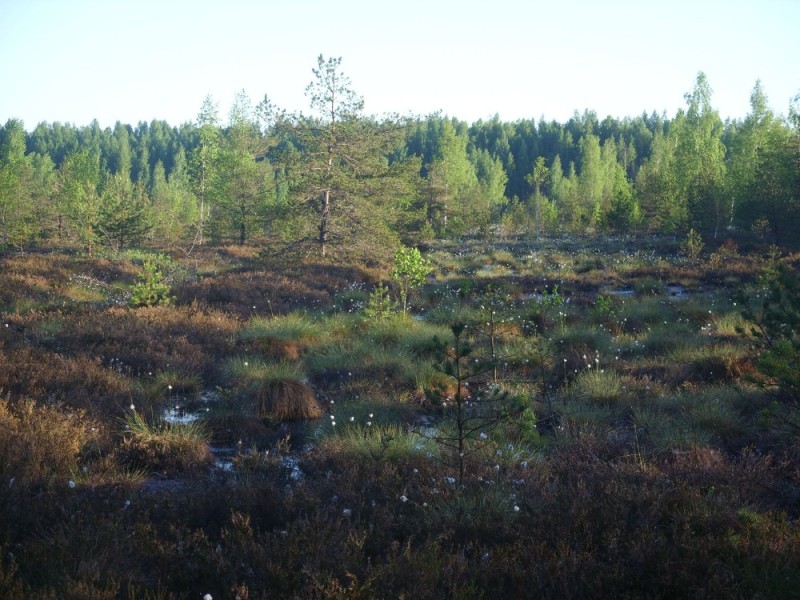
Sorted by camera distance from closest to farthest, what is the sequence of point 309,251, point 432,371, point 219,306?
point 432,371 < point 219,306 < point 309,251

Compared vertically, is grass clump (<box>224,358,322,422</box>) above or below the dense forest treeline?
below

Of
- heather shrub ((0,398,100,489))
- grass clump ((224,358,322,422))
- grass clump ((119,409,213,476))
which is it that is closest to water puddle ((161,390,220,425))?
grass clump ((224,358,322,422))

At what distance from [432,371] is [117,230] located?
26.2 meters

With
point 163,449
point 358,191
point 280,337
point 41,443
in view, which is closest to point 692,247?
point 358,191

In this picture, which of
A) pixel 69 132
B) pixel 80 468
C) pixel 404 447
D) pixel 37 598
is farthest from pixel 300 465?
pixel 69 132

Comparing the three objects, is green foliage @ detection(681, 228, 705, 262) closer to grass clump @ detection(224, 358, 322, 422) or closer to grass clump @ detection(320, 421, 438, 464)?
grass clump @ detection(224, 358, 322, 422)

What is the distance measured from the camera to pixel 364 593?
2.83m

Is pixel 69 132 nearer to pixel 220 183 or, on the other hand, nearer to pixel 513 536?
pixel 220 183

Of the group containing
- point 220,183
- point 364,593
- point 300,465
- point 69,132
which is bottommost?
point 300,465

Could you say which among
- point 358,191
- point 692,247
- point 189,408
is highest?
point 358,191

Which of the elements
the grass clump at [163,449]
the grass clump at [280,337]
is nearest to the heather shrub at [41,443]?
the grass clump at [163,449]

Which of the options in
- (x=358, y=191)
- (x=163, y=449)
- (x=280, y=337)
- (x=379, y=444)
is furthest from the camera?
(x=358, y=191)

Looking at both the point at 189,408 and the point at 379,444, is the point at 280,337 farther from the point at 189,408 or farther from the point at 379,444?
the point at 379,444

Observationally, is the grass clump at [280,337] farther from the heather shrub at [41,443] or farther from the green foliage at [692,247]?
the green foliage at [692,247]
